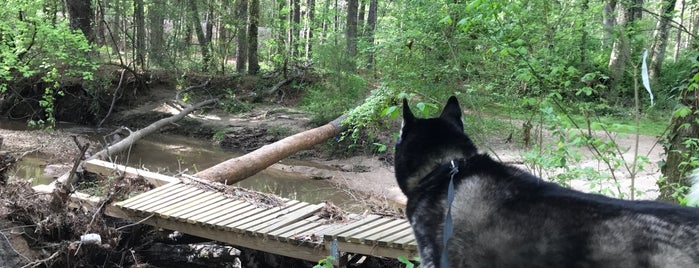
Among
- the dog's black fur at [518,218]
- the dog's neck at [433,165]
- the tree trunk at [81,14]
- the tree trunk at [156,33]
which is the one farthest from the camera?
the tree trunk at [156,33]

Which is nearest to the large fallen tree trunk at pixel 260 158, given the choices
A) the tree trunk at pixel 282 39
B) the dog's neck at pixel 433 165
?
the dog's neck at pixel 433 165

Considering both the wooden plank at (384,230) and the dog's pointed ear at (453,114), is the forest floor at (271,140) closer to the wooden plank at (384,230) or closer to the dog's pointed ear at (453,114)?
the wooden plank at (384,230)

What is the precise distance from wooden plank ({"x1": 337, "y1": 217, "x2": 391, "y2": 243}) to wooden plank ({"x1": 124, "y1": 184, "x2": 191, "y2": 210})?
283cm

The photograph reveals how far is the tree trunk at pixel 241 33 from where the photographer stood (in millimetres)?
22734

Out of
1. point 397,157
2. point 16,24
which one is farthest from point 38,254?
point 16,24

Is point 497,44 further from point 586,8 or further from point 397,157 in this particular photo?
point 397,157

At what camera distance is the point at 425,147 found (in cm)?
324

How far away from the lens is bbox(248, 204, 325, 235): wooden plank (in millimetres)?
6059

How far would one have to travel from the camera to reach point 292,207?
698cm

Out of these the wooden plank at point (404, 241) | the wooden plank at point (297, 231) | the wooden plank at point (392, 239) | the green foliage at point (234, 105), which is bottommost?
the green foliage at point (234, 105)

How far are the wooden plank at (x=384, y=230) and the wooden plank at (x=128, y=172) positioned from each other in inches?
142

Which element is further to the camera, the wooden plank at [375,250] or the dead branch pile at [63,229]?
the dead branch pile at [63,229]

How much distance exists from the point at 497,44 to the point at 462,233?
354 cm

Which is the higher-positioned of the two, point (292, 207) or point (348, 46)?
point (348, 46)
